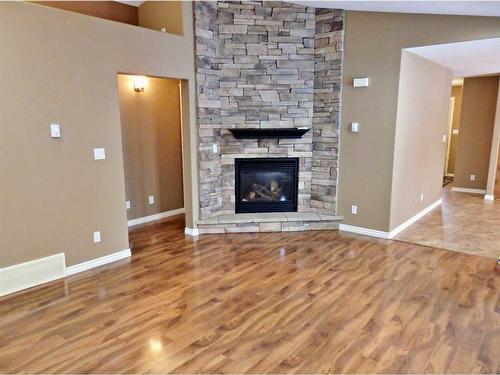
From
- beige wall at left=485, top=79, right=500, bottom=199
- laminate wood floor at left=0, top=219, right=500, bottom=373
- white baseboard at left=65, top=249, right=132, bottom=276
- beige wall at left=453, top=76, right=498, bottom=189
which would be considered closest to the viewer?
laminate wood floor at left=0, top=219, right=500, bottom=373

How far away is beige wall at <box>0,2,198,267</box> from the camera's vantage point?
10.3 ft

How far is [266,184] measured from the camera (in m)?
5.36

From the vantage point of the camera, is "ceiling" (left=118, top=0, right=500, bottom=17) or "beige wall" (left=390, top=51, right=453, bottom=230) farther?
"beige wall" (left=390, top=51, right=453, bottom=230)

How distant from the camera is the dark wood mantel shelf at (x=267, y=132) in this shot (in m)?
4.95

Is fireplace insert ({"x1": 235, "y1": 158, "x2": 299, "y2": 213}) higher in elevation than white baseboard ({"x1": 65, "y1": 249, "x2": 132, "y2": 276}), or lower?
higher

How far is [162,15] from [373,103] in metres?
3.03

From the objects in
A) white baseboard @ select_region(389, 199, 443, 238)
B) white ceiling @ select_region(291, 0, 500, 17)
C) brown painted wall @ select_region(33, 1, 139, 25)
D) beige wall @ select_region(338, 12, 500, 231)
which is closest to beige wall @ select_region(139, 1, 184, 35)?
brown painted wall @ select_region(33, 1, 139, 25)

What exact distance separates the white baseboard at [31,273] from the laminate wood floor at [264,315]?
0.11 meters

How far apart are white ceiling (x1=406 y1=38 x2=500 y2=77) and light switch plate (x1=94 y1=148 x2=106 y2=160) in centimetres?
379

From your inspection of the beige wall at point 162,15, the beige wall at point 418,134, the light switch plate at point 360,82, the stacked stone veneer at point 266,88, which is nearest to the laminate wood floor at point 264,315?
the beige wall at point 418,134

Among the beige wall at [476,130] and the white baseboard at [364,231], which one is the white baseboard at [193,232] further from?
the beige wall at [476,130]

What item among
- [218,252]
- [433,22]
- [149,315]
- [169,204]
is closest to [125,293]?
[149,315]

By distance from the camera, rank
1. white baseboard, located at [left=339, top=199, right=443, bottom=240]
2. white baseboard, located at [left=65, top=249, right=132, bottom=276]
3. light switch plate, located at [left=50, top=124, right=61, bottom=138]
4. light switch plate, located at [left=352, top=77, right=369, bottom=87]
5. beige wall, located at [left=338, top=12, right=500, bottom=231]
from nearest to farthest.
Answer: light switch plate, located at [left=50, top=124, right=61, bottom=138]
white baseboard, located at [left=65, top=249, right=132, bottom=276]
beige wall, located at [left=338, top=12, right=500, bottom=231]
light switch plate, located at [left=352, top=77, right=369, bottom=87]
white baseboard, located at [left=339, top=199, right=443, bottom=240]

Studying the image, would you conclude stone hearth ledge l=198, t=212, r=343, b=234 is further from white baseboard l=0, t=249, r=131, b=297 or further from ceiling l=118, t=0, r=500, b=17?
ceiling l=118, t=0, r=500, b=17
